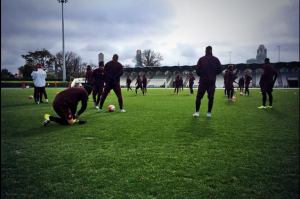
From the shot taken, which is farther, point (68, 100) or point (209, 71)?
point (209, 71)

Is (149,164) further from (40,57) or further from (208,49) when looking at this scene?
(40,57)

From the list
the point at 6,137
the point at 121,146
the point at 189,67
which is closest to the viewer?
the point at 121,146

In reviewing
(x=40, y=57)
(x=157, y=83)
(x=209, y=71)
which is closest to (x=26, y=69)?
(x=40, y=57)

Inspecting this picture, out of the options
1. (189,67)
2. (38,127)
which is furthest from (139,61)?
(38,127)

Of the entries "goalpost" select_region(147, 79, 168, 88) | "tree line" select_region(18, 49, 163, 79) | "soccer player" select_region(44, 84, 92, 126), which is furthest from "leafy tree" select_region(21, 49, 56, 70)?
"soccer player" select_region(44, 84, 92, 126)

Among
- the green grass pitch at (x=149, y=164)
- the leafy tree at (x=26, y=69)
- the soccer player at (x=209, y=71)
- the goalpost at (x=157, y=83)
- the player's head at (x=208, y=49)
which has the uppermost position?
the leafy tree at (x=26, y=69)

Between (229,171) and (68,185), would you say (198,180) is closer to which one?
(229,171)

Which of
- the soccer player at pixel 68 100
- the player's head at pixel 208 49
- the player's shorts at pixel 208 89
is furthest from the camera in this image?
the player's head at pixel 208 49

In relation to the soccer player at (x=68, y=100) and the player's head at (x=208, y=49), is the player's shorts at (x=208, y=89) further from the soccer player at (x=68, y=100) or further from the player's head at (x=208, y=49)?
the soccer player at (x=68, y=100)

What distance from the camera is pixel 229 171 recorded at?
272 centimetres

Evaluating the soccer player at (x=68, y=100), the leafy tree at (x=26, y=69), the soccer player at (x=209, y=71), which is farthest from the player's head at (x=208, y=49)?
the leafy tree at (x=26, y=69)

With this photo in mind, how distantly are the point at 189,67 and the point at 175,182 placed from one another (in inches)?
2251

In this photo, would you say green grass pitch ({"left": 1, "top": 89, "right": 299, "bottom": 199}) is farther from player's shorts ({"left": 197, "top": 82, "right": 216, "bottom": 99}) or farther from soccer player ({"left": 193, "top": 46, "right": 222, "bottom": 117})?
soccer player ({"left": 193, "top": 46, "right": 222, "bottom": 117})

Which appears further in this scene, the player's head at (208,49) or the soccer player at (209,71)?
the player's head at (208,49)
